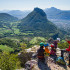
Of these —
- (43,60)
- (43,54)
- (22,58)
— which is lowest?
(22,58)

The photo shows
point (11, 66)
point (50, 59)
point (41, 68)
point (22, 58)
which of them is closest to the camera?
point (41, 68)

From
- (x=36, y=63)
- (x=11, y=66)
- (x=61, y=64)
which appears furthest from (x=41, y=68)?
(x=11, y=66)

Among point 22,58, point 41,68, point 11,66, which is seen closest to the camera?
point 41,68

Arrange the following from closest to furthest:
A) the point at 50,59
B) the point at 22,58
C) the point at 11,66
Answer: the point at 11,66 → the point at 50,59 → the point at 22,58

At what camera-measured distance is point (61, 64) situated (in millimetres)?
18109

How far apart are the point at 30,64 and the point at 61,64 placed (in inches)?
235

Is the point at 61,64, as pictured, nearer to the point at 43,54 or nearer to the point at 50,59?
the point at 50,59

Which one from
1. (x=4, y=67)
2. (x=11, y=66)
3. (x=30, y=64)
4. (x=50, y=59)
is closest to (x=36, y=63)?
(x=30, y=64)

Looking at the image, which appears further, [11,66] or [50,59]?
[50,59]

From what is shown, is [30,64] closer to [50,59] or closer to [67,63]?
[50,59]

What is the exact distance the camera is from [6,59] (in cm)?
1781

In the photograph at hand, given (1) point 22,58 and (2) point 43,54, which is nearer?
(2) point 43,54

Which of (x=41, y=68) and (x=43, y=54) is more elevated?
(x=43, y=54)

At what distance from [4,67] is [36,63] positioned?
5689 millimetres
